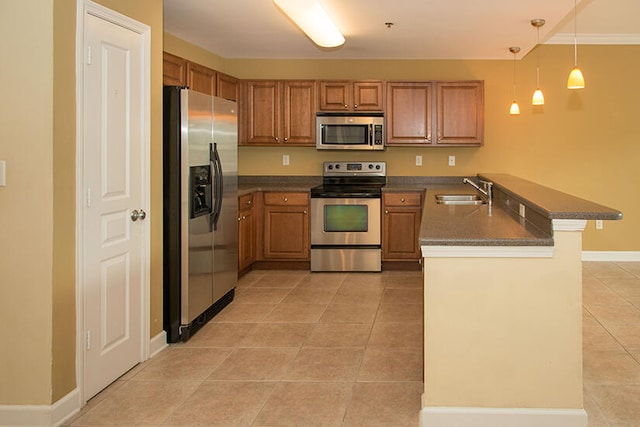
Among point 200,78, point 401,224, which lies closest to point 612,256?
point 401,224

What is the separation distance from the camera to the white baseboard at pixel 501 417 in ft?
9.84

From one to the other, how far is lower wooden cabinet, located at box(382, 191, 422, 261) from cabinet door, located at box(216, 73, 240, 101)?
190cm

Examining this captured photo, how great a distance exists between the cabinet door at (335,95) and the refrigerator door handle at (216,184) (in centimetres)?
265

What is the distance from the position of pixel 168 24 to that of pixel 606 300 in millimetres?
4383

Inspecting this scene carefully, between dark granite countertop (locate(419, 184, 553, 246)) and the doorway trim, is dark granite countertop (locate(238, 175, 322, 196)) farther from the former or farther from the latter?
the doorway trim

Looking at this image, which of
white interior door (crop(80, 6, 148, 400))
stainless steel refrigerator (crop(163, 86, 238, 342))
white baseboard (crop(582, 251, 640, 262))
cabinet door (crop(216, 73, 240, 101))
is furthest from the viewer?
white baseboard (crop(582, 251, 640, 262))

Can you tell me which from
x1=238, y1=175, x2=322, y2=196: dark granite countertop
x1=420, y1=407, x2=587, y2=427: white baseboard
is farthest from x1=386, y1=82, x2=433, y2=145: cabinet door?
x1=420, y1=407, x2=587, y2=427: white baseboard

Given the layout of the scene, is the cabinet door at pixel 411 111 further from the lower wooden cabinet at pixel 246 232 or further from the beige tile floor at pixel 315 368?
the beige tile floor at pixel 315 368

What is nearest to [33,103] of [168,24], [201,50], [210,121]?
[210,121]

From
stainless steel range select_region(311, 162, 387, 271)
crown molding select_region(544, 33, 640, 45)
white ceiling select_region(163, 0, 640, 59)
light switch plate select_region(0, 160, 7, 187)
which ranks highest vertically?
crown molding select_region(544, 33, 640, 45)

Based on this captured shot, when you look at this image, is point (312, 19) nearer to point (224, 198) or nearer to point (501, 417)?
point (224, 198)

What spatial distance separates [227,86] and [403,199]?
7.08 feet

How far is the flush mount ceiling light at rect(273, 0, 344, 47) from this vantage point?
4.50 meters

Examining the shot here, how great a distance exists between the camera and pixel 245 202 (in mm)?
6699
